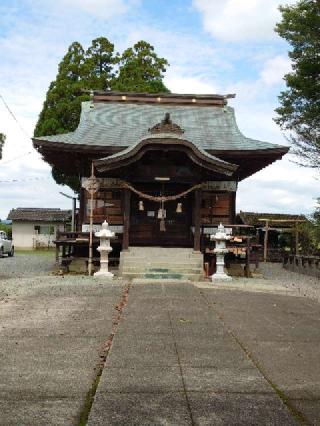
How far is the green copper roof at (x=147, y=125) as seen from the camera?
1841 centimetres

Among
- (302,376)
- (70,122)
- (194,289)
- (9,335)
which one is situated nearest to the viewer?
(302,376)

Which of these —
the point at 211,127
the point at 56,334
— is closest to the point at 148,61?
the point at 211,127

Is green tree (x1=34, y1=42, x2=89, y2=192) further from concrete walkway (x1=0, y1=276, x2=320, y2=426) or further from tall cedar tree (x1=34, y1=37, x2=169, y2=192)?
concrete walkway (x1=0, y1=276, x2=320, y2=426)

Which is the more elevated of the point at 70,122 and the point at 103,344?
the point at 70,122

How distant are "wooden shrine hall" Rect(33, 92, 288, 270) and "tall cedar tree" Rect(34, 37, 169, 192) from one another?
27.5ft

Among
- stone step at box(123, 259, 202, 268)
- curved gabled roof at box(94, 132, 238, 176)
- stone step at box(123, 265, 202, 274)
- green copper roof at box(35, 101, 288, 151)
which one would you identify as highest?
green copper roof at box(35, 101, 288, 151)

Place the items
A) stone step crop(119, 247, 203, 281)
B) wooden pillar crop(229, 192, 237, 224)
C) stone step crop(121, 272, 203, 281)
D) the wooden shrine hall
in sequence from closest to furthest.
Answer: stone step crop(121, 272, 203, 281), stone step crop(119, 247, 203, 281), the wooden shrine hall, wooden pillar crop(229, 192, 237, 224)

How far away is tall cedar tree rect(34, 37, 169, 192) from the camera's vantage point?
99.5 ft

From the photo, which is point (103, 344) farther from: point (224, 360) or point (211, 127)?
point (211, 127)

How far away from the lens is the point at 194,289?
12.2m

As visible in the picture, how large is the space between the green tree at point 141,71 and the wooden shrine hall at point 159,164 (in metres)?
9.07

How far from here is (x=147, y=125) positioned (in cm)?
2077

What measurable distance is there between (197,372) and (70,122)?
2722 centimetres

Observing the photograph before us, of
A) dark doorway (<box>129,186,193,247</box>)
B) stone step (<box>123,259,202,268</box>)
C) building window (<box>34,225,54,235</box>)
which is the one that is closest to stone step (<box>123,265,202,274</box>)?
stone step (<box>123,259,202,268</box>)
